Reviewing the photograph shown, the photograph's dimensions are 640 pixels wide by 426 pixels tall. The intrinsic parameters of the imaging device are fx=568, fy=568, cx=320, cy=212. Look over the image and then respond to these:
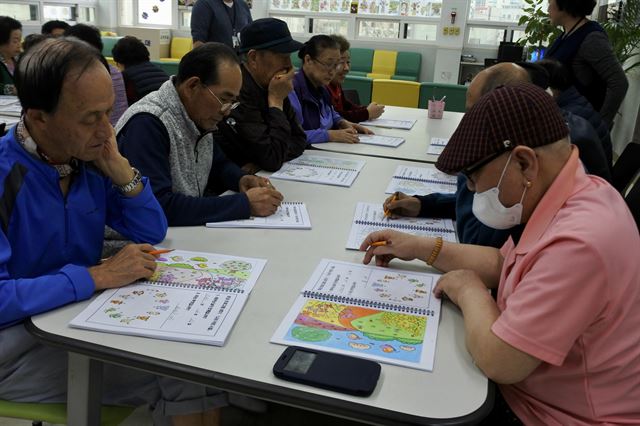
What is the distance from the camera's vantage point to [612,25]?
5113 millimetres

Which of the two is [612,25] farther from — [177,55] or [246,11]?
[177,55]

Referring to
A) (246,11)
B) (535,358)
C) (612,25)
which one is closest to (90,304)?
(535,358)

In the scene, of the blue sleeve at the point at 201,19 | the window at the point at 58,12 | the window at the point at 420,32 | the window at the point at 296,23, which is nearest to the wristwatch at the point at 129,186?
the blue sleeve at the point at 201,19

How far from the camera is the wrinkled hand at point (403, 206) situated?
72.5 inches

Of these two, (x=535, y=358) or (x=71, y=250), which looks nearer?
(x=535, y=358)

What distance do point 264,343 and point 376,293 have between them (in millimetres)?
318

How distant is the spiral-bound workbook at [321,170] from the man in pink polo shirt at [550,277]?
112cm

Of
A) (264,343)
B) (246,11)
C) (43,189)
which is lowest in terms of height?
(264,343)

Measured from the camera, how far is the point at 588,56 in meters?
3.16

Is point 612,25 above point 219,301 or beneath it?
above

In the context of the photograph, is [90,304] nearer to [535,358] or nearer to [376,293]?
[376,293]

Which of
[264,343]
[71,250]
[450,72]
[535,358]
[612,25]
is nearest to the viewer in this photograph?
[535,358]

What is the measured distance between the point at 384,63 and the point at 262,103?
7.34 m

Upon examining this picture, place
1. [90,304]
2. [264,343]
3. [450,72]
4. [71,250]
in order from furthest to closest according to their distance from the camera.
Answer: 1. [450,72]
2. [71,250]
3. [90,304]
4. [264,343]
